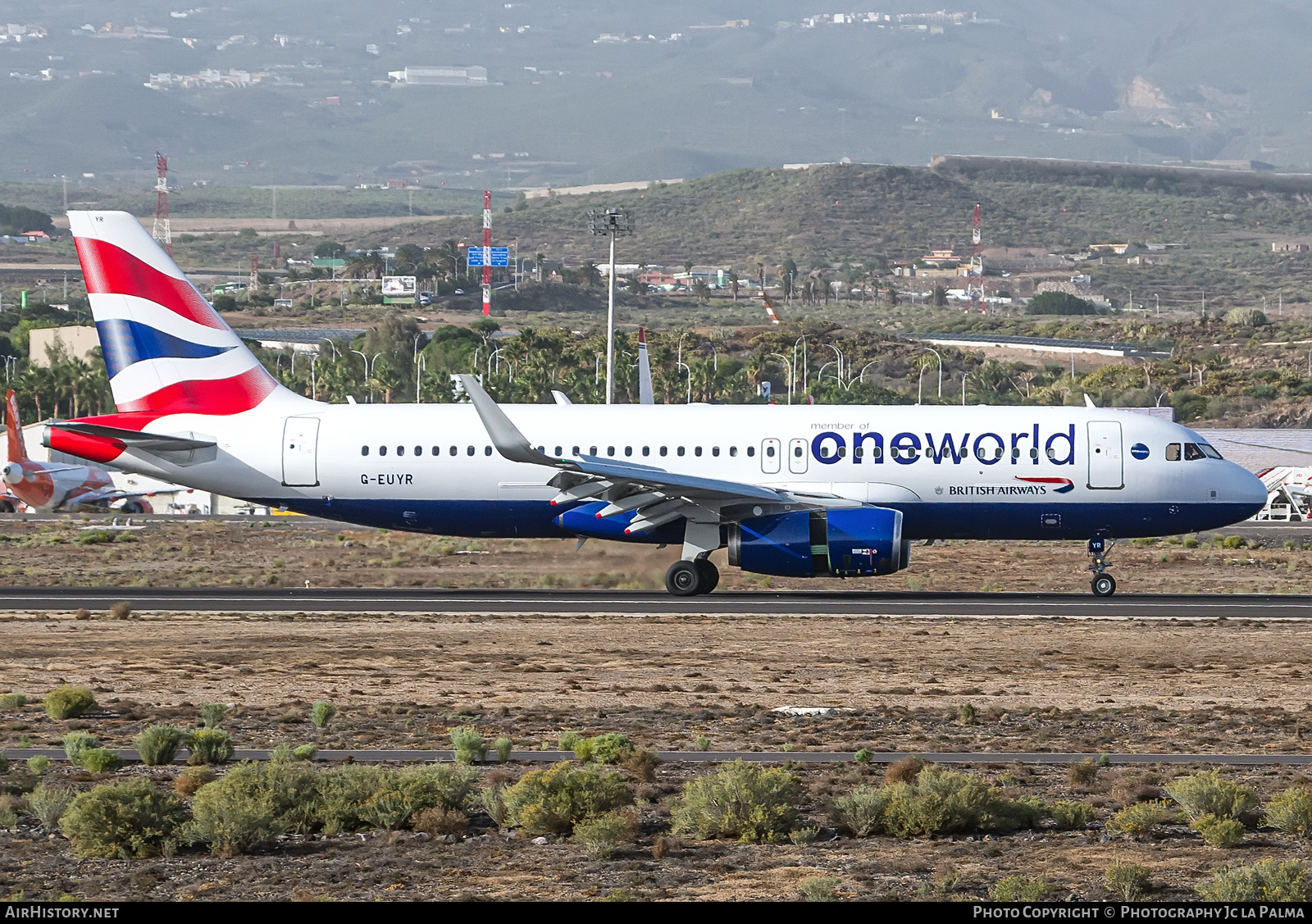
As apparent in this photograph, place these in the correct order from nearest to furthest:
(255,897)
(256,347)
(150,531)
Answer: (255,897) < (150,531) < (256,347)

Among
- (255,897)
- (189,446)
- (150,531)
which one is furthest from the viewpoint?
(150,531)

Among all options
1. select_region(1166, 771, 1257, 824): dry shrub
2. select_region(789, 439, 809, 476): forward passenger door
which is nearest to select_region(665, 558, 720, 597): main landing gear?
select_region(789, 439, 809, 476): forward passenger door

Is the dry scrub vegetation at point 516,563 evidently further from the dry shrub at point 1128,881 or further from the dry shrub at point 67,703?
the dry shrub at point 1128,881

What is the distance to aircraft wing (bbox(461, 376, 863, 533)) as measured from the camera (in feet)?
114

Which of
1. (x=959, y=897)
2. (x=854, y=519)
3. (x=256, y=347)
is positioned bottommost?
(x=959, y=897)

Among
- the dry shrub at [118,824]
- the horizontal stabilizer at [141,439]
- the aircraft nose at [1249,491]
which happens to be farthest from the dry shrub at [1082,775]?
the horizontal stabilizer at [141,439]

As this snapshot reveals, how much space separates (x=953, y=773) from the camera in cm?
1706

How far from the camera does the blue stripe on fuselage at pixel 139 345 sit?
38.4m

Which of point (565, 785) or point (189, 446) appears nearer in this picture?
point (565, 785)

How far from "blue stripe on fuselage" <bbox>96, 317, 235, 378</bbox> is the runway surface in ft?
65.0

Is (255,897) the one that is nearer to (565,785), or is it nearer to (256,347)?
(565,785)

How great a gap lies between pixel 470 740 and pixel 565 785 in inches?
122

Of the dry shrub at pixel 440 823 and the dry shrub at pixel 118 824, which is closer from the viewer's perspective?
the dry shrub at pixel 118 824

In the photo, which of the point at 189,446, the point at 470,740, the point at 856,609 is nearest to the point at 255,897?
the point at 470,740
